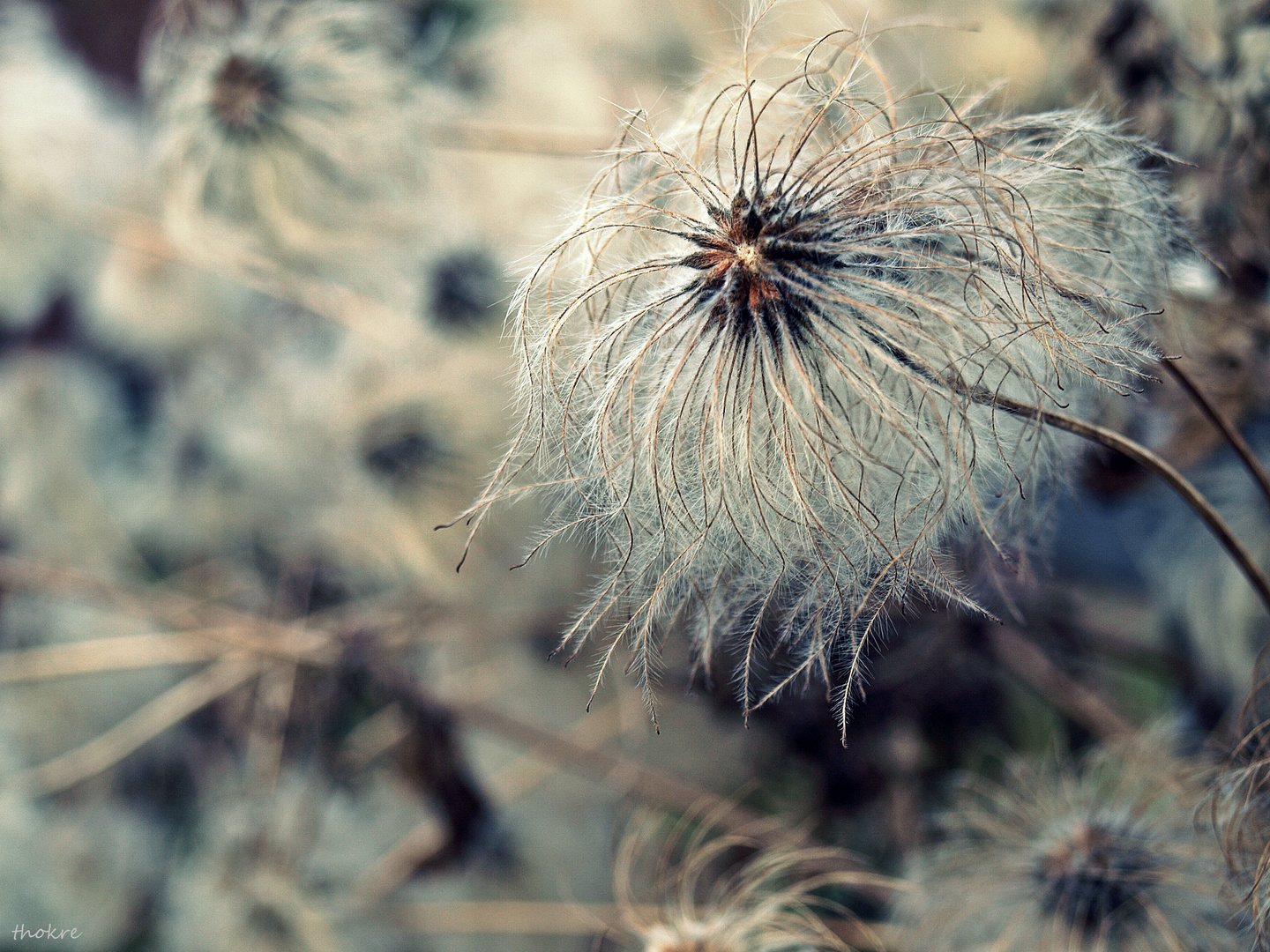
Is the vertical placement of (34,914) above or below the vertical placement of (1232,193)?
below

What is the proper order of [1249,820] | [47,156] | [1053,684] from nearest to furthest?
[1249,820] → [1053,684] → [47,156]

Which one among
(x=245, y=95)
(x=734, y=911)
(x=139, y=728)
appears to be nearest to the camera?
(x=734, y=911)

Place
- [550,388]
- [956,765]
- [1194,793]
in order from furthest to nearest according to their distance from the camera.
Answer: [956,765]
[1194,793]
[550,388]

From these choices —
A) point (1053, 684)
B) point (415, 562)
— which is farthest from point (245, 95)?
point (1053, 684)

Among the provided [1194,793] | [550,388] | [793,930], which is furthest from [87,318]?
[1194,793]

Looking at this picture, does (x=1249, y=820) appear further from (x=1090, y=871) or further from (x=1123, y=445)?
(x=1123, y=445)

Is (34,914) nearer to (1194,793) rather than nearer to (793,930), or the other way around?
(793,930)

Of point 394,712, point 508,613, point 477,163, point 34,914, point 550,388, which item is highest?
point 477,163
